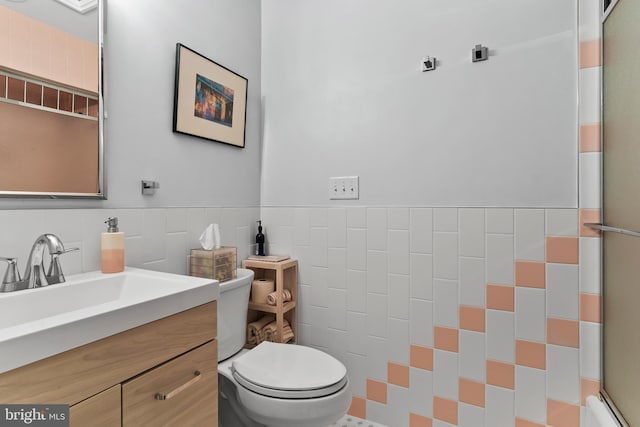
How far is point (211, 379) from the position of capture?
955mm

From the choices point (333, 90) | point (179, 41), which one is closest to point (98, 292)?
point (179, 41)

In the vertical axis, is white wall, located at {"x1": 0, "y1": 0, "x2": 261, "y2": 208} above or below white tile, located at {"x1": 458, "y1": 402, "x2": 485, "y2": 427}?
above

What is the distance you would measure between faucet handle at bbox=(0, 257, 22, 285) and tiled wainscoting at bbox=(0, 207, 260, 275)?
63mm

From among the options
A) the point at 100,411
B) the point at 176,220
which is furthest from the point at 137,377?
the point at 176,220

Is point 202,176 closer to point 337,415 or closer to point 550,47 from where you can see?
point 337,415

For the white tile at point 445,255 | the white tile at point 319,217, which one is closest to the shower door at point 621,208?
the white tile at point 445,255

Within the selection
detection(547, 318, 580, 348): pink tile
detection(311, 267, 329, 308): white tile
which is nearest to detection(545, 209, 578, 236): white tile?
detection(547, 318, 580, 348): pink tile

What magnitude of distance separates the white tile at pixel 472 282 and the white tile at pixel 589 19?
2.98ft

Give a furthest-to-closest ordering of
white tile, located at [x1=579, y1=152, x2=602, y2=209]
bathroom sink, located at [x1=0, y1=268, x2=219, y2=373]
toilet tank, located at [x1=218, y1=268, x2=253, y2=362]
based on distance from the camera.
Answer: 1. toilet tank, located at [x1=218, y1=268, x2=253, y2=362]
2. white tile, located at [x1=579, y1=152, x2=602, y2=209]
3. bathroom sink, located at [x1=0, y1=268, x2=219, y2=373]

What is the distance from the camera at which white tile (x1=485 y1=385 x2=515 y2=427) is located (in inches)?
53.6

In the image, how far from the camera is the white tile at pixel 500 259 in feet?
4.49

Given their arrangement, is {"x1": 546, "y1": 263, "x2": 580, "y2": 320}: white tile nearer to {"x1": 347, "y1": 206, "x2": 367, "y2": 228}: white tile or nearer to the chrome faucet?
{"x1": 347, "y1": 206, "x2": 367, "y2": 228}: white tile

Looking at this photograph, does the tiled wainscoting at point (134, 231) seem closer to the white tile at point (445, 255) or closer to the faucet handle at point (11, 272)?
the faucet handle at point (11, 272)

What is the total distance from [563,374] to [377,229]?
89 cm
